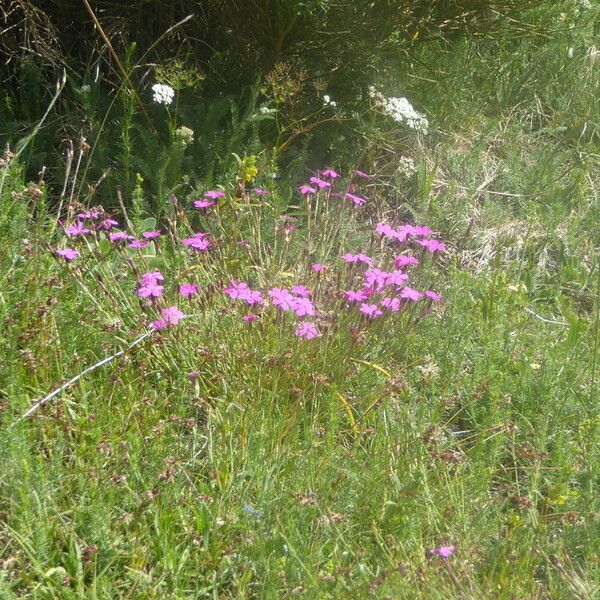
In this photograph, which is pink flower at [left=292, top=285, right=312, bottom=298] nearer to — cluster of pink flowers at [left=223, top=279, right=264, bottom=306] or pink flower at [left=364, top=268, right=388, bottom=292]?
cluster of pink flowers at [left=223, top=279, right=264, bottom=306]

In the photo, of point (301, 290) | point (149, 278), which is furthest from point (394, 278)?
point (149, 278)

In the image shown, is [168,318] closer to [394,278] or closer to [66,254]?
[66,254]

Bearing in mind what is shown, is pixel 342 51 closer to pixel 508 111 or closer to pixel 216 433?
pixel 508 111

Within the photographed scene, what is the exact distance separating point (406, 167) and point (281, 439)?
2231mm

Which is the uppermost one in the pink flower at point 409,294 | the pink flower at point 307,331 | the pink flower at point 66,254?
the pink flower at point 66,254

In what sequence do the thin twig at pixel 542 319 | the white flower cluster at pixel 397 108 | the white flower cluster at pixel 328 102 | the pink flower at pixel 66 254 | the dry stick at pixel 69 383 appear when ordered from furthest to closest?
the white flower cluster at pixel 397 108, the white flower cluster at pixel 328 102, the thin twig at pixel 542 319, the pink flower at pixel 66 254, the dry stick at pixel 69 383

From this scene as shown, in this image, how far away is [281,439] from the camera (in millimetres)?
2281

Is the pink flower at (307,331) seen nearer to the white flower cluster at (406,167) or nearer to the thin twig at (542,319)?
the thin twig at (542,319)

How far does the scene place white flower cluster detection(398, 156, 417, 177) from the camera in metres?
4.19

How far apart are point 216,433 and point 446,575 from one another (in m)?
0.73

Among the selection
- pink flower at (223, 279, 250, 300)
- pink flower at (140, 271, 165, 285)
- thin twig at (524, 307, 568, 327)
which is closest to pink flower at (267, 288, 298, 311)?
pink flower at (223, 279, 250, 300)

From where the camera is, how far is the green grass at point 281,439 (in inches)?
73.7

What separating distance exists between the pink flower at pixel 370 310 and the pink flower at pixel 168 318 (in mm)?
526

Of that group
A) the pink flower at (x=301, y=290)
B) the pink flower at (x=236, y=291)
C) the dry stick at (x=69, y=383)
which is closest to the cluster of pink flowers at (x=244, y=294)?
the pink flower at (x=236, y=291)
